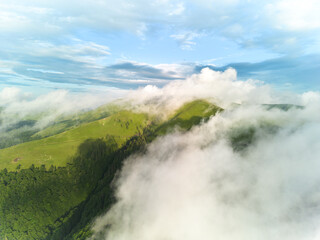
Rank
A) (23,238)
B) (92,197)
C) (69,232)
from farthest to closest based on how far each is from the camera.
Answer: (92,197) < (69,232) < (23,238)

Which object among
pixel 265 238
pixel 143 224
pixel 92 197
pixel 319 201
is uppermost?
pixel 319 201

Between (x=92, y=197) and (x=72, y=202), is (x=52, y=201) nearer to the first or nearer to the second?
(x=72, y=202)

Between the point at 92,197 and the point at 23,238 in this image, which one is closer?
the point at 23,238

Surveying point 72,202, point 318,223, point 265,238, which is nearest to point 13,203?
point 72,202

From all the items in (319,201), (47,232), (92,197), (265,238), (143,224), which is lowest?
(265,238)

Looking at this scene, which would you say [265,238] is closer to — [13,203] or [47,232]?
[47,232]

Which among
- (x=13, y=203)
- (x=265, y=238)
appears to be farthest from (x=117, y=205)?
(x=265, y=238)

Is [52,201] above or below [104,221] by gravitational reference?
above

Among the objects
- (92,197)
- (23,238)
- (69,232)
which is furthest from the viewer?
(92,197)

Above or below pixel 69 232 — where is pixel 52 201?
above
